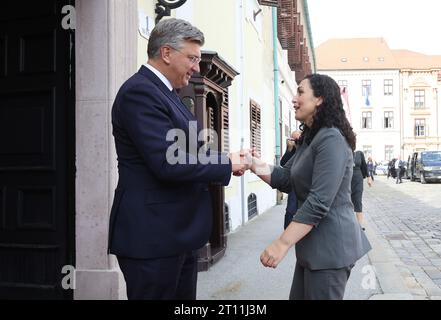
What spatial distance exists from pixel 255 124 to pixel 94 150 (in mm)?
8761

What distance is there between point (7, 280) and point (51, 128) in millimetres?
1314

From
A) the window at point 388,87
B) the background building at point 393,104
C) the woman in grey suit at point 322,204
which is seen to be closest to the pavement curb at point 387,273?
the woman in grey suit at point 322,204

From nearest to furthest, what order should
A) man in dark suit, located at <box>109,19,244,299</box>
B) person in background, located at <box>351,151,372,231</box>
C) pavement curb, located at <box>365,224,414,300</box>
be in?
1. man in dark suit, located at <box>109,19,244,299</box>
2. pavement curb, located at <box>365,224,414,300</box>
3. person in background, located at <box>351,151,372,231</box>

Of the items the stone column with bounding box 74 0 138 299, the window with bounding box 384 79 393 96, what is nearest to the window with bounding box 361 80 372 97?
the window with bounding box 384 79 393 96

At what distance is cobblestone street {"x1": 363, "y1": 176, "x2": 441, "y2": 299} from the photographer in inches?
231

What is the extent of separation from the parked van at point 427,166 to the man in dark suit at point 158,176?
2930 centimetres

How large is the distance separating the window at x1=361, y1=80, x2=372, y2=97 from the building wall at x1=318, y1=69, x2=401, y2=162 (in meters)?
0.29

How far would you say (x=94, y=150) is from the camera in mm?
4574

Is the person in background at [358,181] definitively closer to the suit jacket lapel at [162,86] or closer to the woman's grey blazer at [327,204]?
the woman's grey blazer at [327,204]

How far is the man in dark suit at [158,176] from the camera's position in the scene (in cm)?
223

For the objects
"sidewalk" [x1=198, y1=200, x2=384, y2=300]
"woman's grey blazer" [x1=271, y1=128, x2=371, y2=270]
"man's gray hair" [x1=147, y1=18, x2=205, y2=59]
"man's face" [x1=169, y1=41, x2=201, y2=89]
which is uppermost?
"man's gray hair" [x1=147, y1=18, x2=205, y2=59]

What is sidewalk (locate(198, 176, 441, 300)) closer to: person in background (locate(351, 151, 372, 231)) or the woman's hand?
person in background (locate(351, 151, 372, 231))
